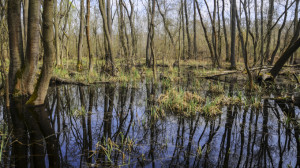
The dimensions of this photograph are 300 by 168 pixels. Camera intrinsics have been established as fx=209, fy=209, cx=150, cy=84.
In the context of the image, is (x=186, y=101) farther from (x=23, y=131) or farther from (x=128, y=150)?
(x=23, y=131)

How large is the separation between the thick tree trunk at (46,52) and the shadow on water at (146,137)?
319 millimetres

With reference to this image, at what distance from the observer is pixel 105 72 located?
1038 cm

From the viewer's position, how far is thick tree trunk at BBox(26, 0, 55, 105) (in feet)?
14.8

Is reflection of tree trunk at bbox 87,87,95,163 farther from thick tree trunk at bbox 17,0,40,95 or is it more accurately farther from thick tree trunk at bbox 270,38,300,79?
thick tree trunk at bbox 270,38,300,79

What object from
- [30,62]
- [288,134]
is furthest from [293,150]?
[30,62]

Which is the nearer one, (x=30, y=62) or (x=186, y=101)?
(x=30, y=62)

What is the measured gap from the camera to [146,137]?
11.8 ft

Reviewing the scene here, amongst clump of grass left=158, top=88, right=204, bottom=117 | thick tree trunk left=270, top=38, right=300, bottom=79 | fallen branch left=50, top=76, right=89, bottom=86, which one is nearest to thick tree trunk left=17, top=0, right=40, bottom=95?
fallen branch left=50, top=76, right=89, bottom=86

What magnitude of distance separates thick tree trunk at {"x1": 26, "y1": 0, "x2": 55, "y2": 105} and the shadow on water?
0.32 m

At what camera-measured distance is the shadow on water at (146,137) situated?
2785 mm

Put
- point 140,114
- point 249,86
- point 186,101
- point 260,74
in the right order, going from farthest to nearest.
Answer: point 260,74 → point 249,86 → point 186,101 → point 140,114

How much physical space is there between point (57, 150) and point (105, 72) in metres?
7.54

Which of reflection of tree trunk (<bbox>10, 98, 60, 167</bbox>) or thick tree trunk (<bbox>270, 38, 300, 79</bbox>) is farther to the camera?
thick tree trunk (<bbox>270, 38, 300, 79</bbox>)

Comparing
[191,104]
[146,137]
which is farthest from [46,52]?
[191,104]
